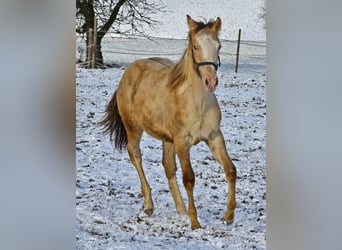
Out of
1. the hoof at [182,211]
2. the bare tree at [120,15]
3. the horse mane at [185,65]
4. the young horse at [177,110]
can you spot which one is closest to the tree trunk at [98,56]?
the bare tree at [120,15]

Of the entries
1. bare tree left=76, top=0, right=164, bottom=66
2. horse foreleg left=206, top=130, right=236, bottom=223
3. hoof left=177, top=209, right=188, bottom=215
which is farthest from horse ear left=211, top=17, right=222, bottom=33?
hoof left=177, top=209, right=188, bottom=215

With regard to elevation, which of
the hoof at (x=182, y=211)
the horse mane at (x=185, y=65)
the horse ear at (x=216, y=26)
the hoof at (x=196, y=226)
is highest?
the horse ear at (x=216, y=26)

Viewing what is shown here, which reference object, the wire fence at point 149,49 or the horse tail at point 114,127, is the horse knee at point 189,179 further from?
the wire fence at point 149,49

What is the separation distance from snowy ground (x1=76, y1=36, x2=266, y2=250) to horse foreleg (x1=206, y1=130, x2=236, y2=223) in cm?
3

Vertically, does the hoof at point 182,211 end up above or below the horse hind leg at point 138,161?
below

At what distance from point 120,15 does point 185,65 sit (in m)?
0.42

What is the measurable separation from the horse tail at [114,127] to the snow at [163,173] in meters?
0.03

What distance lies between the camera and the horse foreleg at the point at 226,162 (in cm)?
242

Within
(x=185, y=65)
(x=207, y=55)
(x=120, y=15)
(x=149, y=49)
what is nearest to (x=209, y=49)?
(x=207, y=55)

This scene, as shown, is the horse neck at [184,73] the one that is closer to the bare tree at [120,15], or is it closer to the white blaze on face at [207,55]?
the white blaze on face at [207,55]
